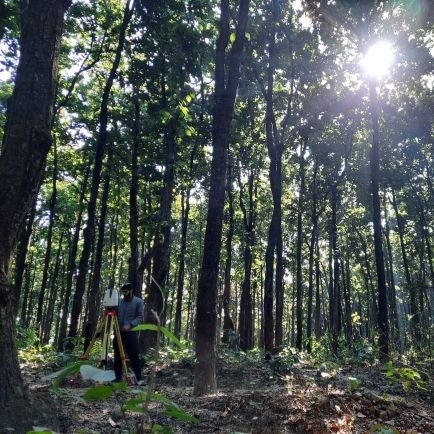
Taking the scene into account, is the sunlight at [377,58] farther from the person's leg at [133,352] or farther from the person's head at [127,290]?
the person's leg at [133,352]

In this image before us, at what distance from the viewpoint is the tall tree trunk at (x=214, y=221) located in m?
7.27

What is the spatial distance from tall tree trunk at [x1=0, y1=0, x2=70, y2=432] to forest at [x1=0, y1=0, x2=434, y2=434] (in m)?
0.01

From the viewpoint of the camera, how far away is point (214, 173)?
8141mm

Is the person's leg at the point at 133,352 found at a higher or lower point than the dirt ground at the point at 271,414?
higher

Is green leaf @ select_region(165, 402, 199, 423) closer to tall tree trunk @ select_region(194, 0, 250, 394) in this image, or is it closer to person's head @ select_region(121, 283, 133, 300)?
tall tree trunk @ select_region(194, 0, 250, 394)

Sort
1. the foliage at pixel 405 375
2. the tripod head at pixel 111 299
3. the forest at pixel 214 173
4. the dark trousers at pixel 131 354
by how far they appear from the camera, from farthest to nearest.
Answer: the dark trousers at pixel 131 354 → the tripod head at pixel 111 299 → the foliage at pixel 405 375 → the forest at pixel 214 173

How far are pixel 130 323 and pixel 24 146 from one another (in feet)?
16.8

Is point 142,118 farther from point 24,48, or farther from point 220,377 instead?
point 24,48

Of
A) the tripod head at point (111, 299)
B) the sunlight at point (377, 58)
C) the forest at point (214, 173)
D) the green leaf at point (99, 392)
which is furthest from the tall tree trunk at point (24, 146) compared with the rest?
the sunlight at point (377, 58)

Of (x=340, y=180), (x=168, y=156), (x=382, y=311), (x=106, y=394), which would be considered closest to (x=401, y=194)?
(x=340, y=180)

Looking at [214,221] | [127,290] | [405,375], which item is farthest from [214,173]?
[405,375]

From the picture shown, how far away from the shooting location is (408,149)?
24547 millimetres

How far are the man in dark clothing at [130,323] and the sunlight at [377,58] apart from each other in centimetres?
1111

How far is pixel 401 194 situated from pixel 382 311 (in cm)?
1837
